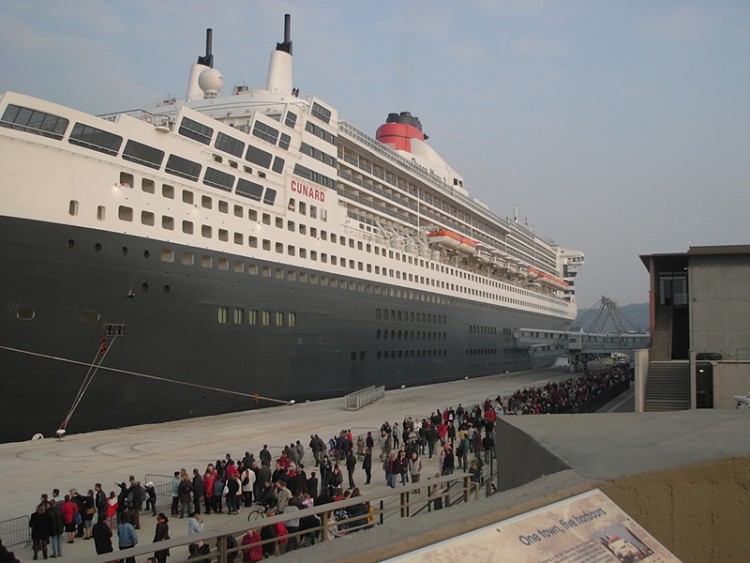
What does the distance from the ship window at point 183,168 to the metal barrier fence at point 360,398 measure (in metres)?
11.6

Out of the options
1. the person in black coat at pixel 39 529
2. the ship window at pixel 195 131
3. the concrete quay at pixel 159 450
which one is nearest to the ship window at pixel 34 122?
the ship window at pixel 195 131

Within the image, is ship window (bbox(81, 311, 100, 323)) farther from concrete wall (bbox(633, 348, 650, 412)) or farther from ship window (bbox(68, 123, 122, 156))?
concrete wall (bbox(633, 348, 650, 412))

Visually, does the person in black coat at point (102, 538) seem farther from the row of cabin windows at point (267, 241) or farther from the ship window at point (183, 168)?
the ship window at point (183, 168)

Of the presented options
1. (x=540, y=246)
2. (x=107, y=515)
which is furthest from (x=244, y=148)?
(x=540, y=246)

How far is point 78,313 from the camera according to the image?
64.7 ft

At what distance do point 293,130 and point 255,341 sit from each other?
1062cm

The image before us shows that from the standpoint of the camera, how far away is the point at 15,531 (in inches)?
430

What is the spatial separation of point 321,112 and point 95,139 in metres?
14.7

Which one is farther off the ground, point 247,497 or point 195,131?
point 195,131

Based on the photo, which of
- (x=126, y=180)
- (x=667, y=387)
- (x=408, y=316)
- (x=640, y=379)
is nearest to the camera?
(x=126, y=180)

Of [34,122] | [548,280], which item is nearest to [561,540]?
[34,122]

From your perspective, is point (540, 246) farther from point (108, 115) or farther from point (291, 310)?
point (108, 115)

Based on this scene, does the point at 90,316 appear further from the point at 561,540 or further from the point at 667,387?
the point at 667,387

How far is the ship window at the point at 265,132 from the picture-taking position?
28.4 m
